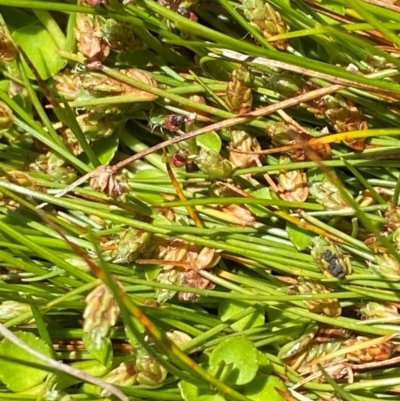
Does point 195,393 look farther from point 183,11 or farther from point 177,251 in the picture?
point 183,11

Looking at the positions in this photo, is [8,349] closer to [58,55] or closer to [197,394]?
[197,394]

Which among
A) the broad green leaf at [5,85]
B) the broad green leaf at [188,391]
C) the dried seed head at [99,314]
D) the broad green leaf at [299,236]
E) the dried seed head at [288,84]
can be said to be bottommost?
the broad green leaf at [188,391]

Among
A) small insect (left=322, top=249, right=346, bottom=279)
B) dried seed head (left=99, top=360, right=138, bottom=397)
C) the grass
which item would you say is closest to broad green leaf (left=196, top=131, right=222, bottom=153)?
the grass

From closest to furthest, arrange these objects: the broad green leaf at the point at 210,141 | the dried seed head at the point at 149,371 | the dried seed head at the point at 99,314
A: 1. the dried seed head at the point at 99,314
2. the dried seed head at the point at 149,371
3. the broad green leaf at the point at 210,141

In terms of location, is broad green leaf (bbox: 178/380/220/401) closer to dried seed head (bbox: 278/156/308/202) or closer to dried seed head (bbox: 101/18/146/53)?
dried seed head (bbox: 278/156/308/202)

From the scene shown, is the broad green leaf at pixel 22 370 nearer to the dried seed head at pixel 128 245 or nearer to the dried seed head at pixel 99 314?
the dried seed head at pixel 128 245

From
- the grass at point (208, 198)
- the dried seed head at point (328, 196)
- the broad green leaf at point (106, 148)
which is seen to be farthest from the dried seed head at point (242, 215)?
the broad green leaf at point (106, 148)

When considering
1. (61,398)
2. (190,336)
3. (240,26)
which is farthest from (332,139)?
(61,398)
